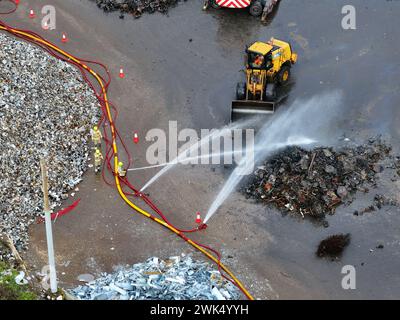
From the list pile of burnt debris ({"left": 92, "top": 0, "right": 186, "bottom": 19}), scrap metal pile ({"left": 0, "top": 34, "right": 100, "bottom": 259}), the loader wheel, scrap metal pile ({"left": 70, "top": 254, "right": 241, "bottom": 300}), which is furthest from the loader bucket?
pile of burnt debris ({"left": 92, "top": 0, "right": 186, "bottom": 19})

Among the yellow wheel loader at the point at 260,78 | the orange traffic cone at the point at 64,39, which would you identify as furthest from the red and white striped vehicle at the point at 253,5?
the orange traffic cone at the point at 64,39

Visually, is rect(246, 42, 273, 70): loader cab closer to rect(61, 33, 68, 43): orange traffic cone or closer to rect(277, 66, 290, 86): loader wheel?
rect(277, 66, 290, 86): loader wheel

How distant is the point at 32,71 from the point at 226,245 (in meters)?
10.4

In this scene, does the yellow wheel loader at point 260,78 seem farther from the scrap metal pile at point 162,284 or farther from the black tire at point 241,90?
the scrap metal pile at point 162,284

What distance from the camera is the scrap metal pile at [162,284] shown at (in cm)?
1730

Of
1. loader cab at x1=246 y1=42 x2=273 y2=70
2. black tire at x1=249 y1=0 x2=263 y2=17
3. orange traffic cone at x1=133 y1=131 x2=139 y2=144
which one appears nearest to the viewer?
orange traffic cone at x1=133 y1=131 x2=139 y2=144

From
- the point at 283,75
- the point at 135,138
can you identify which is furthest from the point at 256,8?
the point at 135,138

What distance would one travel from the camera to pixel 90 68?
25.8 metres

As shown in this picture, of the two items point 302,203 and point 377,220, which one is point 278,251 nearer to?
point 302,203

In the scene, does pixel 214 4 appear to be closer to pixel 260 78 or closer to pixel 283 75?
pixel 283 75

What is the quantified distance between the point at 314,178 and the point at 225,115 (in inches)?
196

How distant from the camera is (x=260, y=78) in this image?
23359 millimetres

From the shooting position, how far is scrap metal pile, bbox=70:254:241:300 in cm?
1730

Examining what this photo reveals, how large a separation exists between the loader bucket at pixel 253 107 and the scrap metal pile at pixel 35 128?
17.8 feet
